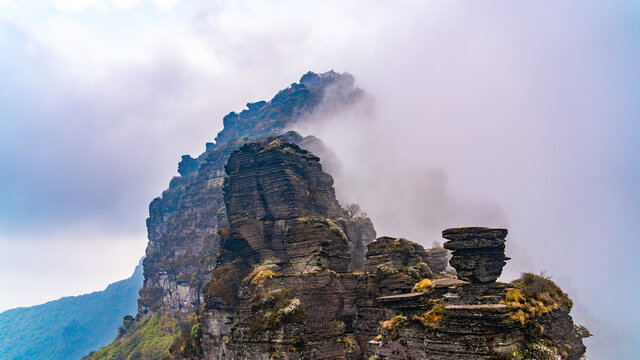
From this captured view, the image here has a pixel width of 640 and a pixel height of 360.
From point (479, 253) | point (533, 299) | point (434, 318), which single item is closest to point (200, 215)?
point (479, 253)

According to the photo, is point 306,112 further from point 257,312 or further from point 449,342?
point 449,342

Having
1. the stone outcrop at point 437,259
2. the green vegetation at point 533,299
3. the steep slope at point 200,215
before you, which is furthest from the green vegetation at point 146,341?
the green vegetation at point 533,299

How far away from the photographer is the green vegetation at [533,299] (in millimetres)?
13875

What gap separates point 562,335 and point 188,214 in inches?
4977

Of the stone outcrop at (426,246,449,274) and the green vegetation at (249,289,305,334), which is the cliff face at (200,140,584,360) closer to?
the green vegetation at (249,289,305,334)

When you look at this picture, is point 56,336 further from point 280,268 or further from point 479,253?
point 479,253

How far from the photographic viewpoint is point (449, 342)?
12969 mm

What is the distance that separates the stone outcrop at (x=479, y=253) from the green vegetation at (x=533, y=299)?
149 centimetres

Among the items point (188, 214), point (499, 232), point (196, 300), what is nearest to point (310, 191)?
point (499, 232)

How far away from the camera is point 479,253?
59.7 ft

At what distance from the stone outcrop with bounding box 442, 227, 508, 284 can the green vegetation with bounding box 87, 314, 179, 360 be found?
3701 inches

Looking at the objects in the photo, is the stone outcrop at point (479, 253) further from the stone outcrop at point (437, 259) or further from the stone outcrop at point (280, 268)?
the stone outcrop at point (437, 259)

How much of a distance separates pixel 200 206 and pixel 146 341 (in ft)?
148

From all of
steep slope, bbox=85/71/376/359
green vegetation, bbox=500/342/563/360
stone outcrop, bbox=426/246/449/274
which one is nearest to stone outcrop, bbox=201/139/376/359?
stone outcrop, bbox=426/246/449/274
